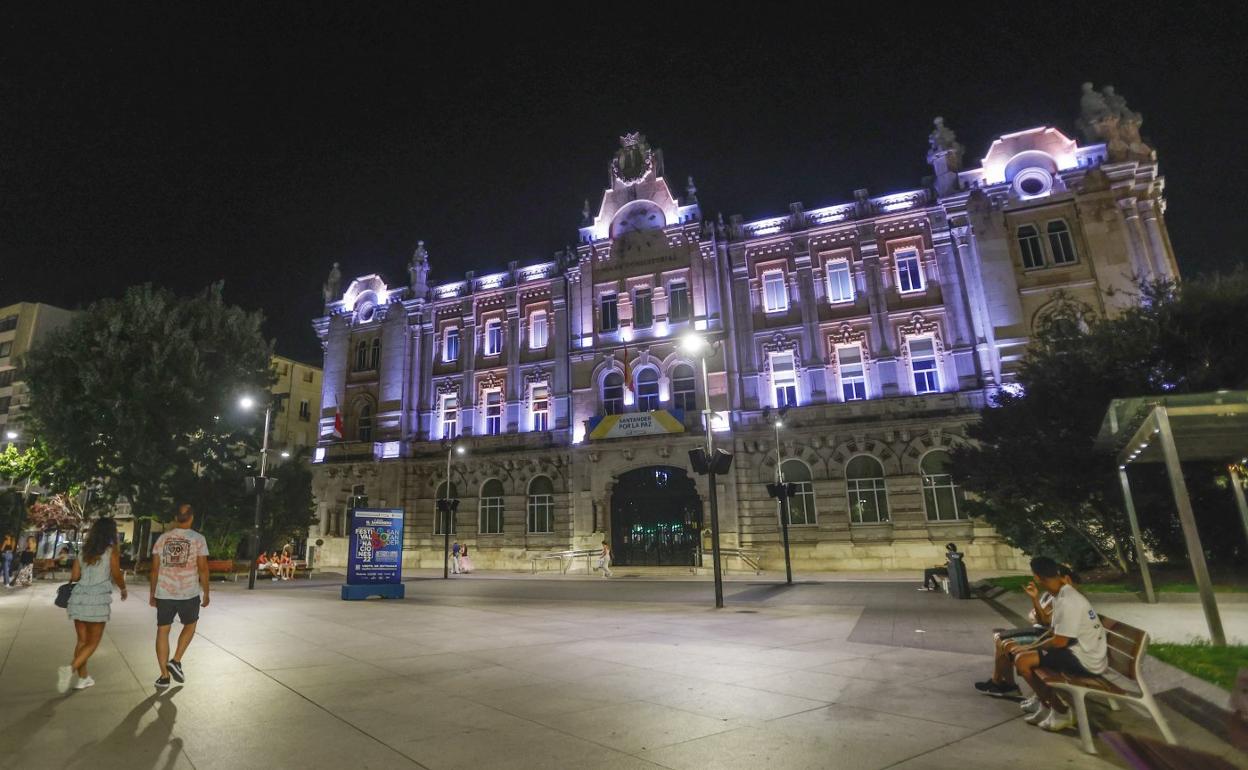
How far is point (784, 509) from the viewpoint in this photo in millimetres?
21953

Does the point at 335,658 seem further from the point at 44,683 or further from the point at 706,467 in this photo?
the point at 706,467

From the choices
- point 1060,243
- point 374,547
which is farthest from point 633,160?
point 374,547

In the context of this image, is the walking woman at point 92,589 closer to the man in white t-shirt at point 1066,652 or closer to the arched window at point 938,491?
the man in white t-shirt at point 1066,652

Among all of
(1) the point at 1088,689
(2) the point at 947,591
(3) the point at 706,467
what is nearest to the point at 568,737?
(1) the point at 1088,689

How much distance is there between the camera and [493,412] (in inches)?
1449

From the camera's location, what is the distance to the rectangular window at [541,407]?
3522 cm

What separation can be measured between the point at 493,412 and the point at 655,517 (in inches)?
457

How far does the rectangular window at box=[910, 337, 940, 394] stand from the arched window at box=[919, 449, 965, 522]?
3151 mm

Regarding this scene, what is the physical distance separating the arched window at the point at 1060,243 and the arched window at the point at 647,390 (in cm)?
1861

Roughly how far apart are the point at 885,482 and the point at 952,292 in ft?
29.7

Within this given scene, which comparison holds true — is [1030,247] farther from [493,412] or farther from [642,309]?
[493,412]

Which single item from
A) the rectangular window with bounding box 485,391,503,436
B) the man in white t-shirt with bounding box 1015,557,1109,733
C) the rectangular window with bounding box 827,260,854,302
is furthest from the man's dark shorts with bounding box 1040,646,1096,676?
the rectangular window with bounding box 485,391,503,436

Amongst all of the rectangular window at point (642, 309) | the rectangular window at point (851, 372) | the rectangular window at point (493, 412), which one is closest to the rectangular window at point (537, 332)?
the rectangular window at point (493, 412)

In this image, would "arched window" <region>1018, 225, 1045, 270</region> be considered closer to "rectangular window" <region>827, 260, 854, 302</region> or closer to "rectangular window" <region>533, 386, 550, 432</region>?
"rectangular window" <region>827, 260, 854, 302</region>
